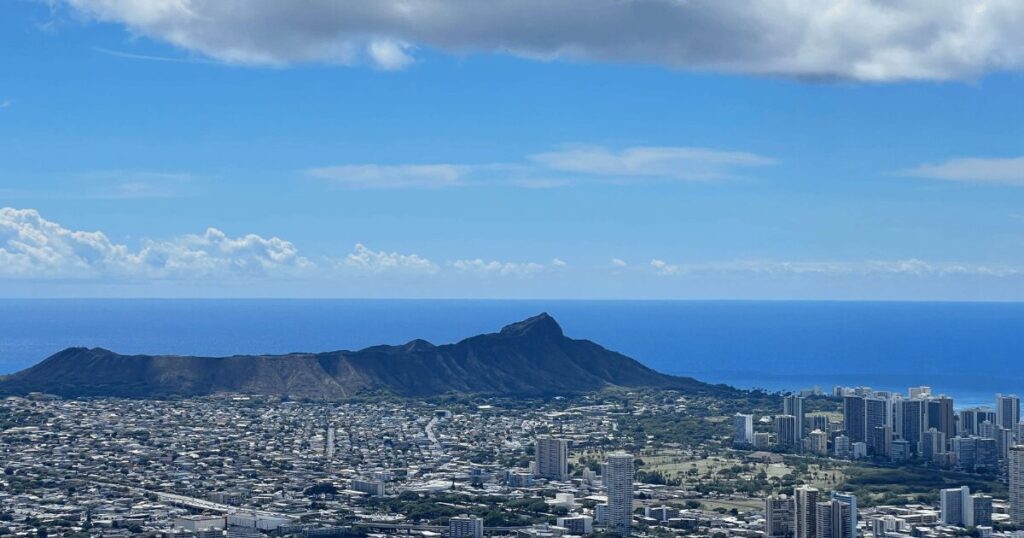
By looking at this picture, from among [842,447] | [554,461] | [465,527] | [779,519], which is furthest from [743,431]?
[465,527]

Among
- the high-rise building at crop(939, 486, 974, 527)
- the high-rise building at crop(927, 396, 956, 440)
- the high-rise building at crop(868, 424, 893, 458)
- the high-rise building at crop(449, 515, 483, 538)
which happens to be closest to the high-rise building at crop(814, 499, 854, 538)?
the high-rise building at crop(939, 486, 974, 527)

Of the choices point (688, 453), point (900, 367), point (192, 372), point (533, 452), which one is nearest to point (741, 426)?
point (688, 453)

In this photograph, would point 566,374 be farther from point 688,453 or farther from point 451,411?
point 688,453

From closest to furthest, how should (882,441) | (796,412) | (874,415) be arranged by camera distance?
1. (882,441)
2. (874,415)
3. (796,412)

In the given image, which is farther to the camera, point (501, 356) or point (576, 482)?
point (501, 356)

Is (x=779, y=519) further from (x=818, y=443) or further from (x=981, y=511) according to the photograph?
(x=818, y=443)
